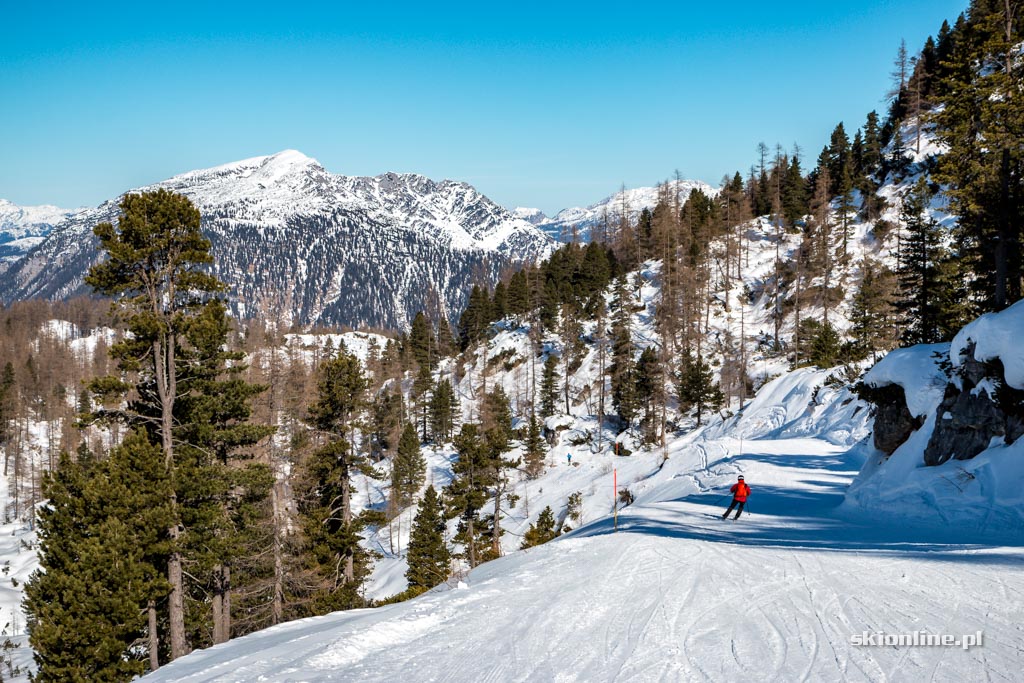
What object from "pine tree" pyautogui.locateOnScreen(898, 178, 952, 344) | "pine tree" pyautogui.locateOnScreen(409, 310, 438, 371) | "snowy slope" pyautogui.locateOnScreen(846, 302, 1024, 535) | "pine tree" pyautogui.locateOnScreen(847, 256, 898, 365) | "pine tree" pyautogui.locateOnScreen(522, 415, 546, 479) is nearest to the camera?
"snowy slope" pyautogui.locateOnScreen(846, 302, 1024, 535)

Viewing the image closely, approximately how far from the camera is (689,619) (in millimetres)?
7457

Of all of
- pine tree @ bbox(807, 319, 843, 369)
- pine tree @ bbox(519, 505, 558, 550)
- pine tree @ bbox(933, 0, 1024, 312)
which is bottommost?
pine tree @ bbox(519, 505, 558, 550)

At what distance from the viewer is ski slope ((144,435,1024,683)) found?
237 inches

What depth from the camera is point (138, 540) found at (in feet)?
47.4

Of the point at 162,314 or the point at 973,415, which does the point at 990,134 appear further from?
the point at 162,314

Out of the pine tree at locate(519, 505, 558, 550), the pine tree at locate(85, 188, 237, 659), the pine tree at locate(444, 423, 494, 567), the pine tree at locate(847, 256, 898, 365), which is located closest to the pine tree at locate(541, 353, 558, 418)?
the pine tree at locate(519, 505, 558, 550)

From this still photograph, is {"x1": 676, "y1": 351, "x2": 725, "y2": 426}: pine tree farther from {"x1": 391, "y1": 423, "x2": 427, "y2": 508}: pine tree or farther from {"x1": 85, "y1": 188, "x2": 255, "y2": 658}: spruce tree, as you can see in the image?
{"x1": 85, "y1": 188, "x2": 255, "y2": 658}: spruce tree

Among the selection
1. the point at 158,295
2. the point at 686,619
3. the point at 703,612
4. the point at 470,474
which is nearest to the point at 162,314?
the point at 158,295

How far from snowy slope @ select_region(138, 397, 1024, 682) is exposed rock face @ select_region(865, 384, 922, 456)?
23.0ft

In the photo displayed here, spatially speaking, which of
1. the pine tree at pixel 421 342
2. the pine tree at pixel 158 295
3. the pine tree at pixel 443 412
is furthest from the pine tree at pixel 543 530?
the pine tree at pixel 421 342

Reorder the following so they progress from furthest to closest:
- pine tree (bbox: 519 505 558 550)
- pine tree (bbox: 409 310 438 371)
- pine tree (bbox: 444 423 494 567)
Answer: pine tree (bbox: 409 310 438 371) → pine tree (bbox: 444 423 494 567) → pine tree (bbox: 519 505 558 550)

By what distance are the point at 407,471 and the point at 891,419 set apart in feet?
137

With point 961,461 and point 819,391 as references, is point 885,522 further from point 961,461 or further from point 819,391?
point 819,391

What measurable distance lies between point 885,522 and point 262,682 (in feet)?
44.7
